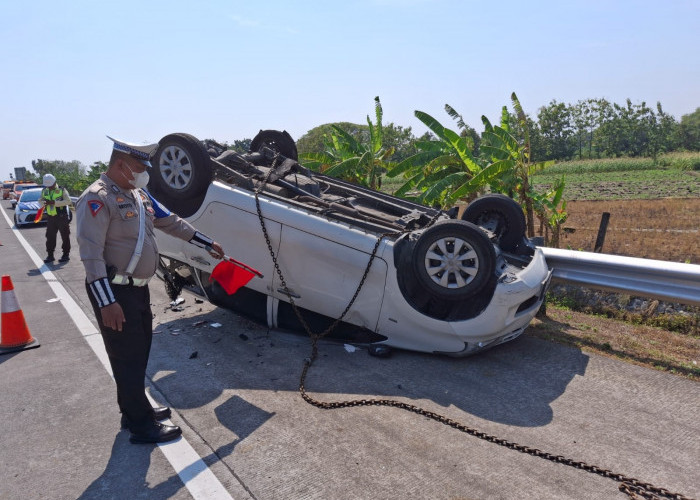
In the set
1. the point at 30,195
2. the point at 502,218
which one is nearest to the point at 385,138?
the point at 30,195

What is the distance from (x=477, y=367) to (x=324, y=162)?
7.67 m

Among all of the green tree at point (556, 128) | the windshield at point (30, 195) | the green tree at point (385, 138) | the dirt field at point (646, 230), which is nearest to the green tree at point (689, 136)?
the green tree at point (556, 128)

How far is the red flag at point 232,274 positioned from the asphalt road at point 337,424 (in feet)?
2.46

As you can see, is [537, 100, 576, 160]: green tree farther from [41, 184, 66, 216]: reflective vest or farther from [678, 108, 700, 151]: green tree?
[41, 184, 66, 216]: reflective vest

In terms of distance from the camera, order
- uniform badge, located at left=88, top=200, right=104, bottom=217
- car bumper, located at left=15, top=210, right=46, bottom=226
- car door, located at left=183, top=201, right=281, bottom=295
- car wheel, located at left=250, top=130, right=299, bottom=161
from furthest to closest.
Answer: car bumper, located at left=15, top=210, right=46, bottom=226 → car wheel, located at left=250, top=130, right=299, bottom=161 → car door, located at left=183, top=201, right=281, bottom=295 → uniform badge, located at left=88, top=200, right=104, bottom=217

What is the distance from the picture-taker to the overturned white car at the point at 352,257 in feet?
15.0

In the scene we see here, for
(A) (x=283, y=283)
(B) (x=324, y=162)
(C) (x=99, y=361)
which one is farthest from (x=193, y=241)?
(B) (x=324, y=162)

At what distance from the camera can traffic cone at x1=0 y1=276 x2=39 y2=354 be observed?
214 inches

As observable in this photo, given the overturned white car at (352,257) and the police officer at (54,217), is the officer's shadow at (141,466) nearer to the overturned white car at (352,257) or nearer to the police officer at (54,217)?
the overturned white car at (352,257)

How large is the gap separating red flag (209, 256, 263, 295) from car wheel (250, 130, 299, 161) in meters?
2.77

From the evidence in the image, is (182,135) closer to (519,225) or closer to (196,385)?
(196,385)

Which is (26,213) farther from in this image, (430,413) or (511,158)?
(430,413)

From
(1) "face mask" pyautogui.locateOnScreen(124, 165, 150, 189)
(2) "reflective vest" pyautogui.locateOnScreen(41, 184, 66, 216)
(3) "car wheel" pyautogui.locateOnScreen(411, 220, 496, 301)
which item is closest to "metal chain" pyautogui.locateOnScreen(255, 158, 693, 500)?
(3) "car wheel" pyautogui.locateOnScreen(411, 220, 496, 301)

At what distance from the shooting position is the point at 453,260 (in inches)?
179
